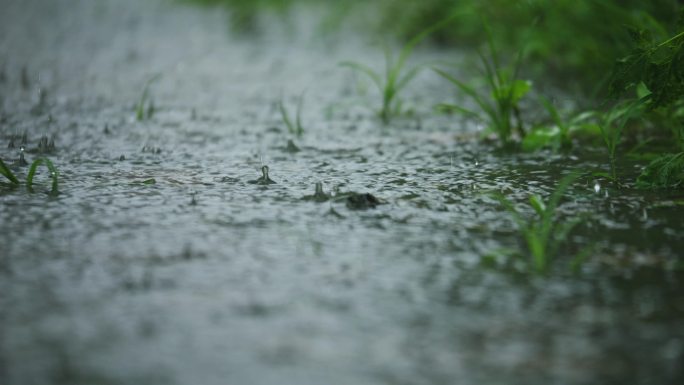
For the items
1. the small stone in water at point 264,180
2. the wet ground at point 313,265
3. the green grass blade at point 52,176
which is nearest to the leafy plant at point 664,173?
the wet ground at point 313,265

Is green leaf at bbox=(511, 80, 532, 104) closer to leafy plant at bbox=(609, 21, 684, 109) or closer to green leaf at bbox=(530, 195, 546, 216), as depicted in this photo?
leafy plant at bbox=(609, 21, 684, 109)

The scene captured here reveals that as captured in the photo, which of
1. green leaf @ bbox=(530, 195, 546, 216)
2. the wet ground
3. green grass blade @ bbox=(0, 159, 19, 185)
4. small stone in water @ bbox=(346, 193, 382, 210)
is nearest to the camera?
the wet ground

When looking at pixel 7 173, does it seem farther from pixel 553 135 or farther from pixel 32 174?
pixel 553 135

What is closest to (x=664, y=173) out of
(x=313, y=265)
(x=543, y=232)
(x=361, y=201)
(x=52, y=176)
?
(x=543, y=232)

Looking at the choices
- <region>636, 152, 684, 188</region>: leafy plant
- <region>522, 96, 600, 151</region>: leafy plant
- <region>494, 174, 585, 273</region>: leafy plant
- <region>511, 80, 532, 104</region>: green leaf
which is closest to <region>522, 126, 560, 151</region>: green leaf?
<region>522, 96, 600, 151</region>: leafy plant

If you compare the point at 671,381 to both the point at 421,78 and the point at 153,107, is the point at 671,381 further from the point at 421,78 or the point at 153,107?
the point at 421,78
